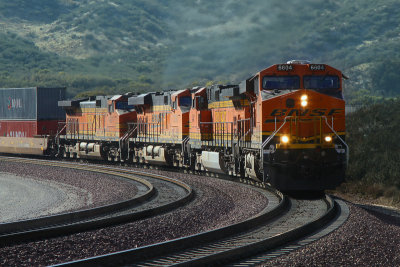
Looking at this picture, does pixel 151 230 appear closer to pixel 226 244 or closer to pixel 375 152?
pixel 226 244

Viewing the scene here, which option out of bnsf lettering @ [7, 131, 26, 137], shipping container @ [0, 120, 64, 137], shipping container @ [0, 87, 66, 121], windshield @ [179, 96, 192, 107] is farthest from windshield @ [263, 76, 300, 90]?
bnsf lettering @ [7, 131, 26, 137]

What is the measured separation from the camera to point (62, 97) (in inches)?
1497

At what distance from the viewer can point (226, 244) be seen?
31.7 feet

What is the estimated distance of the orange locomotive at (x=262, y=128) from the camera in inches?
592

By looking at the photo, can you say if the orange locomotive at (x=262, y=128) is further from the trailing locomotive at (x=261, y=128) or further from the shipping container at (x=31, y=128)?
the shipping container at (x=31, y=128)

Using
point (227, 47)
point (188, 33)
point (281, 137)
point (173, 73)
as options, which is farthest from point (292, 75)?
point (188, 33)

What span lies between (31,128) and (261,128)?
2480cm

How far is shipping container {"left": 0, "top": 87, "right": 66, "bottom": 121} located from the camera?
36.2m

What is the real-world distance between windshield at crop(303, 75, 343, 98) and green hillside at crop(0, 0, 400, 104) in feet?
115

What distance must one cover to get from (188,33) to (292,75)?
6610 centimetres

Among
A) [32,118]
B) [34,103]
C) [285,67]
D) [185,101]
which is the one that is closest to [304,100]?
[285,67]

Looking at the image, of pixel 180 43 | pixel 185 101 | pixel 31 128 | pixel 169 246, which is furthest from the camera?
pixel 180 43

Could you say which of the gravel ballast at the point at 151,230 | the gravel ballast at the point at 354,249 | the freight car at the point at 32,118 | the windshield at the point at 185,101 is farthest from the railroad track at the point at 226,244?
the freight car at the point at 32,118

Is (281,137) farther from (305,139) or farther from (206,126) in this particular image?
(206,126)
